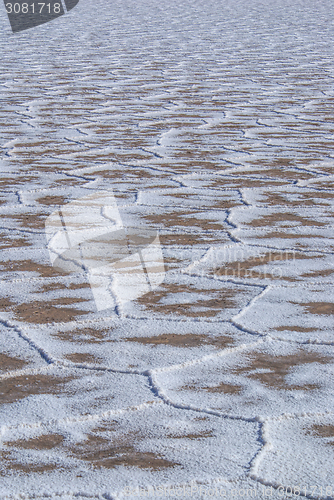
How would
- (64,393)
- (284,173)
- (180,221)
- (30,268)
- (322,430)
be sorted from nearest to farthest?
(322,430), (64,393), (30,268), (180,221), (284,173)

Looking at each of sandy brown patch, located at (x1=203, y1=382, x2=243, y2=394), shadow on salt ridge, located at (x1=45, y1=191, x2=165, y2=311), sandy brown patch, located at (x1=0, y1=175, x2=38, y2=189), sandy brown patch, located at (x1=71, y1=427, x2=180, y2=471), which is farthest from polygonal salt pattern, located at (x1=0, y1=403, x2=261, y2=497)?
sandy brown patch, located at (x1=0, y1=175, x2=38, y2=189)

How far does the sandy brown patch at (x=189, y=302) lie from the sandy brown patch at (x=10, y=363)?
0.41 m

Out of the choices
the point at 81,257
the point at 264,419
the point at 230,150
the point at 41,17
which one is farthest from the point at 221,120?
the point at 41,17

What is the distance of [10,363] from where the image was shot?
1.62m

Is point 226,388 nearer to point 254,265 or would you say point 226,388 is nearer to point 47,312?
point 47,312

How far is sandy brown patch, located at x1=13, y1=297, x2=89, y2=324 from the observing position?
184 cm

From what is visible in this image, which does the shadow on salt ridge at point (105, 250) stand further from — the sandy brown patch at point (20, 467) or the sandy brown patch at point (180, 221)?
the sandy brown patch at point (20, 467)

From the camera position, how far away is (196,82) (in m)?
6.04

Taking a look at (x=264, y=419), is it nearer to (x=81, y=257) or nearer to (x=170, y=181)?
(x=81, y=257)

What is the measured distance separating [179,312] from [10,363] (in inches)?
18.6

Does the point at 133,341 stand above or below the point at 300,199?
above

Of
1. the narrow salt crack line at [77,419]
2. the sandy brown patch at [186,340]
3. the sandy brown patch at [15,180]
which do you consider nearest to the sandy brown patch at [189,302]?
the sandy brown patch at [186,340]

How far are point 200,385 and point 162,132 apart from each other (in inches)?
110

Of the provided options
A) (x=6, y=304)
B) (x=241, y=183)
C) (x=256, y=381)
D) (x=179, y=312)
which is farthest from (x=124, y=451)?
(x=241, y=183)
